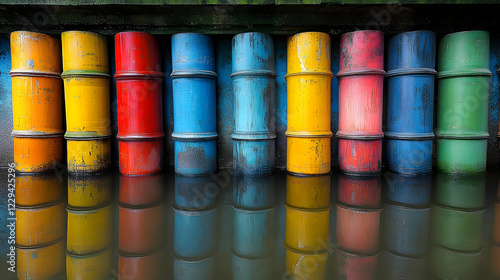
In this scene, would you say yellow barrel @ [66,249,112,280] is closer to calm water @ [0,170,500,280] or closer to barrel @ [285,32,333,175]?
calm water @ [0,170,500,280]

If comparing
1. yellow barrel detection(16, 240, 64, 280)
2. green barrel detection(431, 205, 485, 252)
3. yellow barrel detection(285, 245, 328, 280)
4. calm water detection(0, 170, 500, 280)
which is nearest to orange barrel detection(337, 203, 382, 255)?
calm water detection(0, 170, 500, 280)

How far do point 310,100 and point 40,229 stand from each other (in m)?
2.70

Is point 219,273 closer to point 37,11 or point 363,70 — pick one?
point 363,70

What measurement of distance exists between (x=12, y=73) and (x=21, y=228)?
92.1 inches

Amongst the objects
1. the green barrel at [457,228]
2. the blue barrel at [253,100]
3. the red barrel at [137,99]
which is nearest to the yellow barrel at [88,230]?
the red barrel at [137,99]

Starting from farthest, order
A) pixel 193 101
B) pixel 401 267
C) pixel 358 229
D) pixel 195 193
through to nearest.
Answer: pixel 193 101
pixel 195 193
pixel 358 229
pixel 401 267

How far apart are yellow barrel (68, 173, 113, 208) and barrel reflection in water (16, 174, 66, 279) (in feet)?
0.29

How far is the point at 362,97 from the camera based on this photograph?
3254mm

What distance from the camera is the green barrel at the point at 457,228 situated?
5.37ft

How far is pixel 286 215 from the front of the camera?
2068 mm

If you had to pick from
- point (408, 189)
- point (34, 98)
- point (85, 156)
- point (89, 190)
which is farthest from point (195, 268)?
point (34, 98)

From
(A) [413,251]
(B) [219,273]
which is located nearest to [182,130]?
(B) [219,273]

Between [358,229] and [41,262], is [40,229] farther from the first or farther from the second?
[358,229]

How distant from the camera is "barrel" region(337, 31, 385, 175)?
321 centimetres
